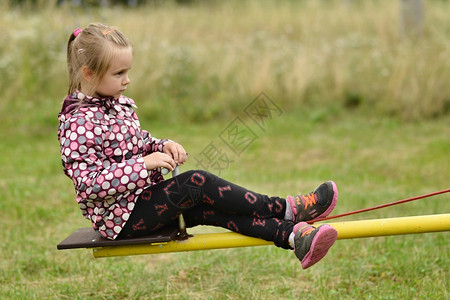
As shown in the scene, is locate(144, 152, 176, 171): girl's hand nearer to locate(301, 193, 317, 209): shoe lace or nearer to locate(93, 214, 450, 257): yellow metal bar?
locate(93, 214, 450, 257): yellow metal bar

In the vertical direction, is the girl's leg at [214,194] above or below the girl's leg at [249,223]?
above

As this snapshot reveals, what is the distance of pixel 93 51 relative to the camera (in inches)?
101

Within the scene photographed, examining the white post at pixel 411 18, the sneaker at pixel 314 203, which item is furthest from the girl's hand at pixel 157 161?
the white post at pixel 411 18

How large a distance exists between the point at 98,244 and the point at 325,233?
38.9 inches

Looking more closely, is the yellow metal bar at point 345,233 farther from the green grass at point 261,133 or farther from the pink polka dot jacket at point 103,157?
the green grass at point 261,133

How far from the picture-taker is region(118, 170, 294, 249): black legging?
259cm

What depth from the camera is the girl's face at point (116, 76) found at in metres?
2.59

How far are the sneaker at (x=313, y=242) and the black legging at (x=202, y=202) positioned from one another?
4.2 inches

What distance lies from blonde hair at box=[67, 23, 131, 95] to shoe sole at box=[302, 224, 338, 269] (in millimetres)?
1190

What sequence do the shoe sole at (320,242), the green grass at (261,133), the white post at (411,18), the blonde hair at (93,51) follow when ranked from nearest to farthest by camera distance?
the shoe sole at (320,242) → the blonde hair at (93,51) → the green grass at (261,133) → the white post at (411,18)

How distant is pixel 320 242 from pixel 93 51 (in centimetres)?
130

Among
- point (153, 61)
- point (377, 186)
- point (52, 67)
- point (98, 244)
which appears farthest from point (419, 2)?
point (98, 244)

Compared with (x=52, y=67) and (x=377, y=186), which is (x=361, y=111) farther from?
(x=52, y=67)

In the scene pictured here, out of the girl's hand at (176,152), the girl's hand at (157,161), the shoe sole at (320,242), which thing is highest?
the girl's hand at (176,152)
